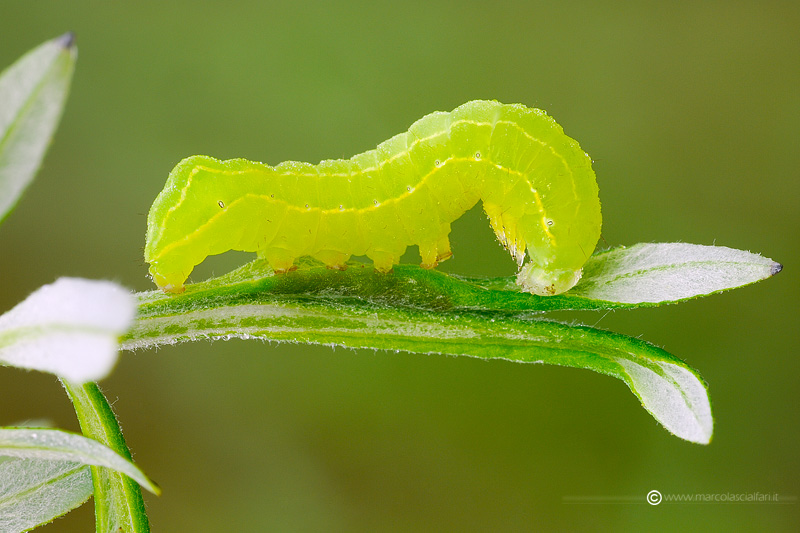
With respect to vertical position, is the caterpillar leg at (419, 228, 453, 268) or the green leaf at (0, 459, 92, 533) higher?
the caterpillar leg at (419, 228, 453, 268)

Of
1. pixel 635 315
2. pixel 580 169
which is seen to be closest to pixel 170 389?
pixel 635 315

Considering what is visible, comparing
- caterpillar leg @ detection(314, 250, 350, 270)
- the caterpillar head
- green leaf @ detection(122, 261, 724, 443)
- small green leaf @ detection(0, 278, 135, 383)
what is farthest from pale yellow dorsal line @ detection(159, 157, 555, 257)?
small green leaf @ detection(0, 278, 135, 383)

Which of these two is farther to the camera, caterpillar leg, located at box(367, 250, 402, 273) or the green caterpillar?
the green caterpillar

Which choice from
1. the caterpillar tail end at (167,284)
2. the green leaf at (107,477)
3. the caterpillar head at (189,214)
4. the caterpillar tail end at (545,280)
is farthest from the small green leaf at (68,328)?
the caterpillar tail end at (545,280)

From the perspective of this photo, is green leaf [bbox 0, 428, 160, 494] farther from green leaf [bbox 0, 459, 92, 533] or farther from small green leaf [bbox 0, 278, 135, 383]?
green leaf [bbox 0, 459, 92, 533]

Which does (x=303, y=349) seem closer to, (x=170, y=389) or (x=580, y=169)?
(x=170, y=389)

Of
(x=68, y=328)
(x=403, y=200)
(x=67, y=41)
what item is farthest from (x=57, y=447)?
(x=403, y=200)

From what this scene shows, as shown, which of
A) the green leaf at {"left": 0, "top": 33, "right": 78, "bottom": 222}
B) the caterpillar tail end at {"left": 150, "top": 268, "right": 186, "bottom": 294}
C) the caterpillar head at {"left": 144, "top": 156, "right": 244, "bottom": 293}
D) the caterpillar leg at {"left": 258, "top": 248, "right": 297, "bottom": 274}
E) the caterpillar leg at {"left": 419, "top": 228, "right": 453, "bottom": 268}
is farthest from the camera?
the caterpillar leg at {"left": 419, "top": 228, "right": 453, "bottom": 268}
